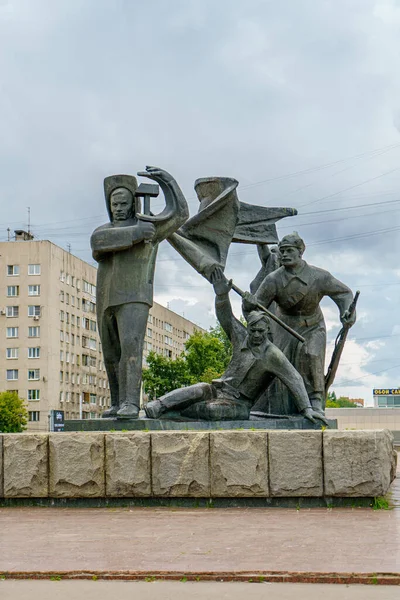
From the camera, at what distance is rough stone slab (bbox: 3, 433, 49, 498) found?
880 cm

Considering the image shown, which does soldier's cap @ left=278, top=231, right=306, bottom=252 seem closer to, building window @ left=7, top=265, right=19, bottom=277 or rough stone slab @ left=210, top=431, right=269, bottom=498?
rough stone slab @ left=210, top=431, right=269, bottom=498

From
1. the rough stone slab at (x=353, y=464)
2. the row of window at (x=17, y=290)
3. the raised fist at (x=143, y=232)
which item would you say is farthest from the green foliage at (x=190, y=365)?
the rough stone slab at (x=353, y=464)

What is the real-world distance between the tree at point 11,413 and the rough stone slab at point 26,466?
148ft

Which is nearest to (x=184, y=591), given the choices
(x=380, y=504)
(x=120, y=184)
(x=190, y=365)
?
(x=380, y=504)

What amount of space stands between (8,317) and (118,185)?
54472 millimetres

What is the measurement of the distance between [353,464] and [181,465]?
165 centimetres

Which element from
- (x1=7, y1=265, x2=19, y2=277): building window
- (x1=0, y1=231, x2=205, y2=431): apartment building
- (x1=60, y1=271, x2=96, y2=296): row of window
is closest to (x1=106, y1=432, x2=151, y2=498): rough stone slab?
(x1=0, y1=231, x2=205, y2=431): apartment building

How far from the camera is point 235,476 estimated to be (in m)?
8.47

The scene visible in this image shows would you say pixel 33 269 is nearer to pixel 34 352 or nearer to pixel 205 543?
pixel 34 352

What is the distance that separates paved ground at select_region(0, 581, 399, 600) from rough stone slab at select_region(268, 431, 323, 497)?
352 cm

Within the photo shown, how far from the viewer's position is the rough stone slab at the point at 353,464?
8.33 meters

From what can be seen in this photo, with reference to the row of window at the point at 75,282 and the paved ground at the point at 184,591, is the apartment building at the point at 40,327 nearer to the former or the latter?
the row of window at the point at 75,282

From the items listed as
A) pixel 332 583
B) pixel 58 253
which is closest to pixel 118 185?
pixel 332 583

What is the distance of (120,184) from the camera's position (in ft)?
32.4
